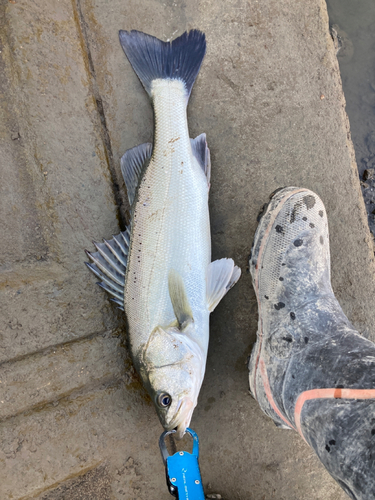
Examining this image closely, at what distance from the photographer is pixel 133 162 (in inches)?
93.7

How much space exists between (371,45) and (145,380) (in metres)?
3.70

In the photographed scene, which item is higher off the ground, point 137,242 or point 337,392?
point 137,242

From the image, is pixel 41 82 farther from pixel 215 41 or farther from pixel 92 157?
pixel 215 41

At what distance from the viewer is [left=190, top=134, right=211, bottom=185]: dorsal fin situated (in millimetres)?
2434

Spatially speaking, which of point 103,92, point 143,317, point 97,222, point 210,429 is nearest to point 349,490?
point 210,429

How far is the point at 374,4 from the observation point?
10.8 ft

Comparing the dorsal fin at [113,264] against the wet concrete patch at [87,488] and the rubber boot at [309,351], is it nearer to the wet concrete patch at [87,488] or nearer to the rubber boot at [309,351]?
the rubber boot at [309,351]

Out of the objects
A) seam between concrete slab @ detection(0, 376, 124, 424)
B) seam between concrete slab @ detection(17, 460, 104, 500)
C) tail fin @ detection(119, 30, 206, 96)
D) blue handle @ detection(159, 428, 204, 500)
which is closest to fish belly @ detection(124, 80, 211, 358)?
tail fin @ detection(119, 30, 206, 96)

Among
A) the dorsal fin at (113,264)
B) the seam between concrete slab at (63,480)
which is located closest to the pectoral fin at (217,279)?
the dorsal fin at (113,264)

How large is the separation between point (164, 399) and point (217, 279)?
2.77 feet

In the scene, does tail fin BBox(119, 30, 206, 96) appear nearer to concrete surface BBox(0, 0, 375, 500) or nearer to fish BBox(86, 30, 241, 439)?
fish BBox(86, 30, 241, 439)

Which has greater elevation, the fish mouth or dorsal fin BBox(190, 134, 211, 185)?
dorsal fin BBox(190, 134, 211, 185)

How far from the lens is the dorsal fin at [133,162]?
237cm

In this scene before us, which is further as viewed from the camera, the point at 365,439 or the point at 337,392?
the point at 337,392
